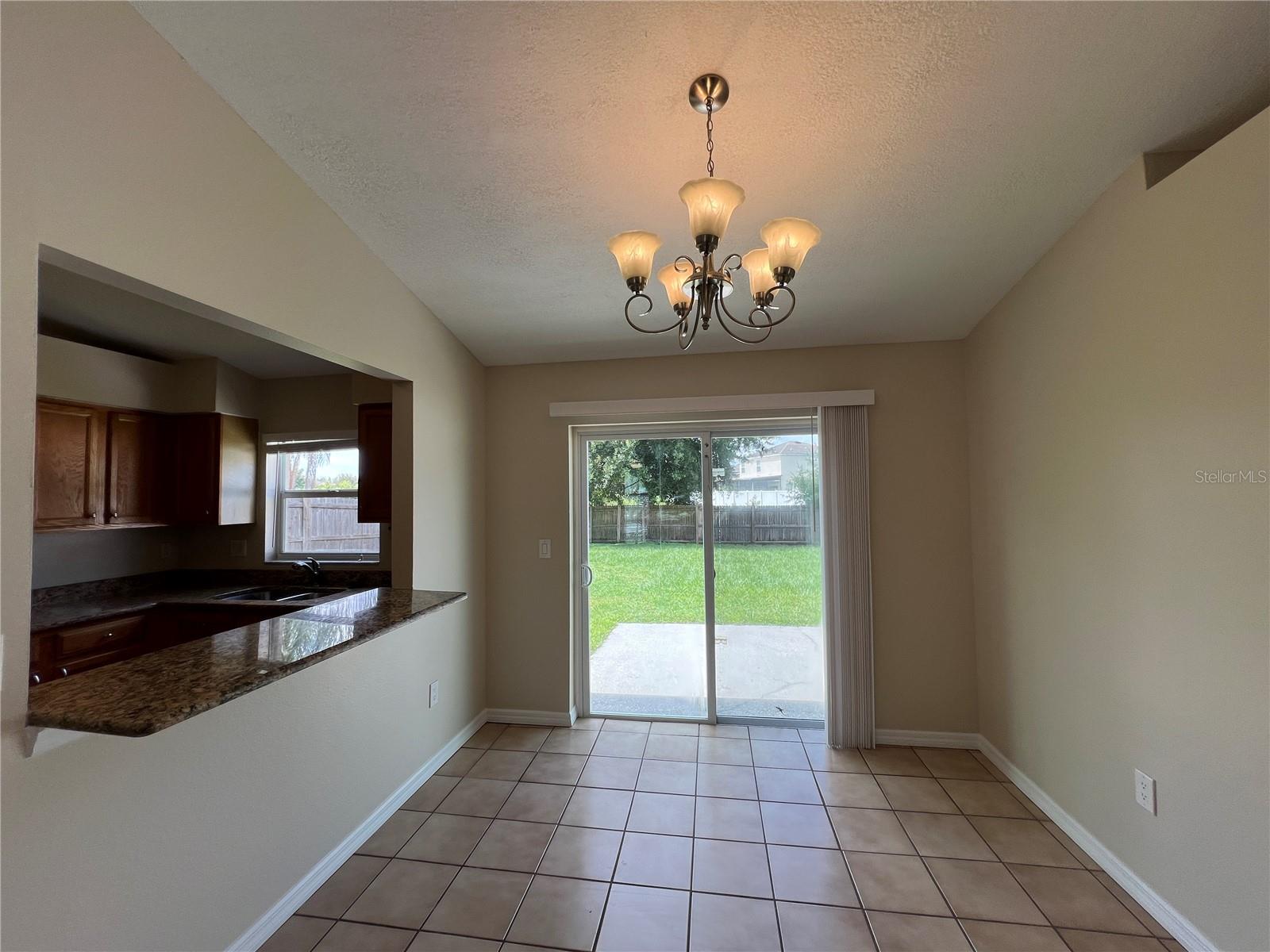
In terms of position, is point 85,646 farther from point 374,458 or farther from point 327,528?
point 374,458

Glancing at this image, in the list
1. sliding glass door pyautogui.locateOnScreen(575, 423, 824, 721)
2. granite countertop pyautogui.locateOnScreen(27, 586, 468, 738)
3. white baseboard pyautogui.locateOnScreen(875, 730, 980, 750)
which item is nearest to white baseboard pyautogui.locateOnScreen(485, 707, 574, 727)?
sliding glass door pyautogui.locateOnScreen(575, 423, 824, 721)

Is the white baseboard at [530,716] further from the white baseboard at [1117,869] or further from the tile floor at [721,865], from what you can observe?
the white baseboard at [1117,869]

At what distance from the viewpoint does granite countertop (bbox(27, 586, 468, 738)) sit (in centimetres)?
112

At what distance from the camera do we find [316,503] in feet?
12.7

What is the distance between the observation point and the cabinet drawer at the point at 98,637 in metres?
2.57

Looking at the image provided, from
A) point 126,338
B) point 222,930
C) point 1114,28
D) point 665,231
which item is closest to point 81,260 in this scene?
point 665,231

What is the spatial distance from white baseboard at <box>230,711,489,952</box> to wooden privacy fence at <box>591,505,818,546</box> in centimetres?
159

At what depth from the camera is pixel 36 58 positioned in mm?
1212

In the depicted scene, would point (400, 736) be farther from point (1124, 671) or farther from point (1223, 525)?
point (1223, 525)

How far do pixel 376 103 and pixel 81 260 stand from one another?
91cm

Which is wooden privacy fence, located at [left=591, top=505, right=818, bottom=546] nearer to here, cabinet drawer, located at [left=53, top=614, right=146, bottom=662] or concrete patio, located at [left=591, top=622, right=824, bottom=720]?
concrete patio, located at [left=591, top=622, right=824, bottom=720]

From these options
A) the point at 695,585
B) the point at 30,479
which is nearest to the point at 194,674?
the point at 30,479

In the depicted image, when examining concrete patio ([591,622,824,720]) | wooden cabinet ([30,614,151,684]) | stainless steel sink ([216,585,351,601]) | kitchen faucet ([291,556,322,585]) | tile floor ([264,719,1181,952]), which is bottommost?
tile floor ([264,719,1181,952])

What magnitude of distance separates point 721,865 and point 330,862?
1.55 m
